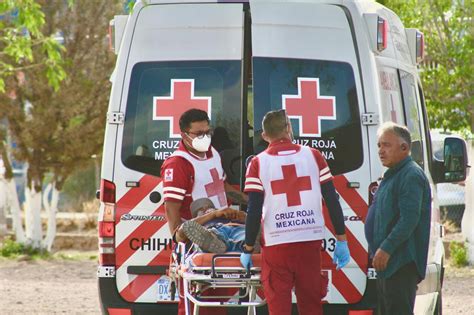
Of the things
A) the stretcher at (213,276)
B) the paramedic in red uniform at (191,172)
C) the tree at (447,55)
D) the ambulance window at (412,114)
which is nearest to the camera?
the stretcher at (213,276)

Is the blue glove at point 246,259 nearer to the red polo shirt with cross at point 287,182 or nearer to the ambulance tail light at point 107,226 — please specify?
the red polo shirt with cross at point 287,182

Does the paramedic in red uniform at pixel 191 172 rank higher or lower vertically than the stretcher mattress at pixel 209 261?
higher

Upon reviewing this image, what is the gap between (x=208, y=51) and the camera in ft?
26.5

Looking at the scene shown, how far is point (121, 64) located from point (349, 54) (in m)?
1.49

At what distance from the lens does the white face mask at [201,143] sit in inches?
306

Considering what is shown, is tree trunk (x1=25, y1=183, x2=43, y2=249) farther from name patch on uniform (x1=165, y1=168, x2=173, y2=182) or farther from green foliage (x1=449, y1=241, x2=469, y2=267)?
name patch on uniform (x1=165, y1=168, x2=173, y2=182)

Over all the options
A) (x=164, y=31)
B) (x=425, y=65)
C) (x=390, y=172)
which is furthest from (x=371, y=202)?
(x=425, y=65)

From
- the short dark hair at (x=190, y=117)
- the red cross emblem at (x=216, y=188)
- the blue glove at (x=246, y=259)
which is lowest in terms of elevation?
the blue glove at (x=246, y=259)

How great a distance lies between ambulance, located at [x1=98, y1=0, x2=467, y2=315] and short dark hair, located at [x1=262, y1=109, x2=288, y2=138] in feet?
1.98

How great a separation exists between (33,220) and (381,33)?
12.5m

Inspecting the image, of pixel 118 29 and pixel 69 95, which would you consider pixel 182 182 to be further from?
pixel 69 95

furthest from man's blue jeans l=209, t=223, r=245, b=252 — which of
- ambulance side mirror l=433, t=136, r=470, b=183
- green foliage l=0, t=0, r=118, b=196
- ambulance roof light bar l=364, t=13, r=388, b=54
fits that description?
green foliage l=0, t=0, r=118, b=196

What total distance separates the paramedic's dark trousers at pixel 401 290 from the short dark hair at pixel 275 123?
109 centimetres

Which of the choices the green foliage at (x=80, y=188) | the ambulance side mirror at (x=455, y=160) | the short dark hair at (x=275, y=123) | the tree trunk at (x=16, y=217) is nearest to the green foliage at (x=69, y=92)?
the tree trunk at (x=16, y=217)
